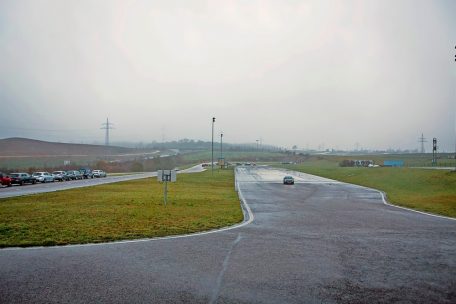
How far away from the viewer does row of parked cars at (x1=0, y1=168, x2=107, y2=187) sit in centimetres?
4361

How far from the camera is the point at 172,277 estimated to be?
310 inches

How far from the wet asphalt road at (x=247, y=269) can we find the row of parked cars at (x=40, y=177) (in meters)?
39.0

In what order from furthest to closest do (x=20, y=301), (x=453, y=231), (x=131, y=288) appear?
(x=453, y=231)
(x=131, y=288)
(x=20, y=301)

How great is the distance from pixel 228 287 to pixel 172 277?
134cm

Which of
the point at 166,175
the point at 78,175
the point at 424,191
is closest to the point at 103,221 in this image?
the point at 166,175

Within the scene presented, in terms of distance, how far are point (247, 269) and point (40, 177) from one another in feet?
159

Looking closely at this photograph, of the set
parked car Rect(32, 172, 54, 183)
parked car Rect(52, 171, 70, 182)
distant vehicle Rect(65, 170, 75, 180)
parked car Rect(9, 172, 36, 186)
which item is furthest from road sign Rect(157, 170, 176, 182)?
distant vehicle Rect(65, 170, 75, 180)

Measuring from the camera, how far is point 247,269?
849cm

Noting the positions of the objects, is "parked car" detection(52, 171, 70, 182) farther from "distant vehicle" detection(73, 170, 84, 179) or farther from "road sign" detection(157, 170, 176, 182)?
"road sign" detection(157, 170, 176, 182)

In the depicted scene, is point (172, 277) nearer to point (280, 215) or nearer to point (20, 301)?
point (20, 301)

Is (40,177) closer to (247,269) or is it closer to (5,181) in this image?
(5,181)

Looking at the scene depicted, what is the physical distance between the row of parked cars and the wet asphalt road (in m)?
39.0

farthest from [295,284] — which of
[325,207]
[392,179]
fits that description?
[392,179]

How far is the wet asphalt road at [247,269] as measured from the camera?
680 cm
